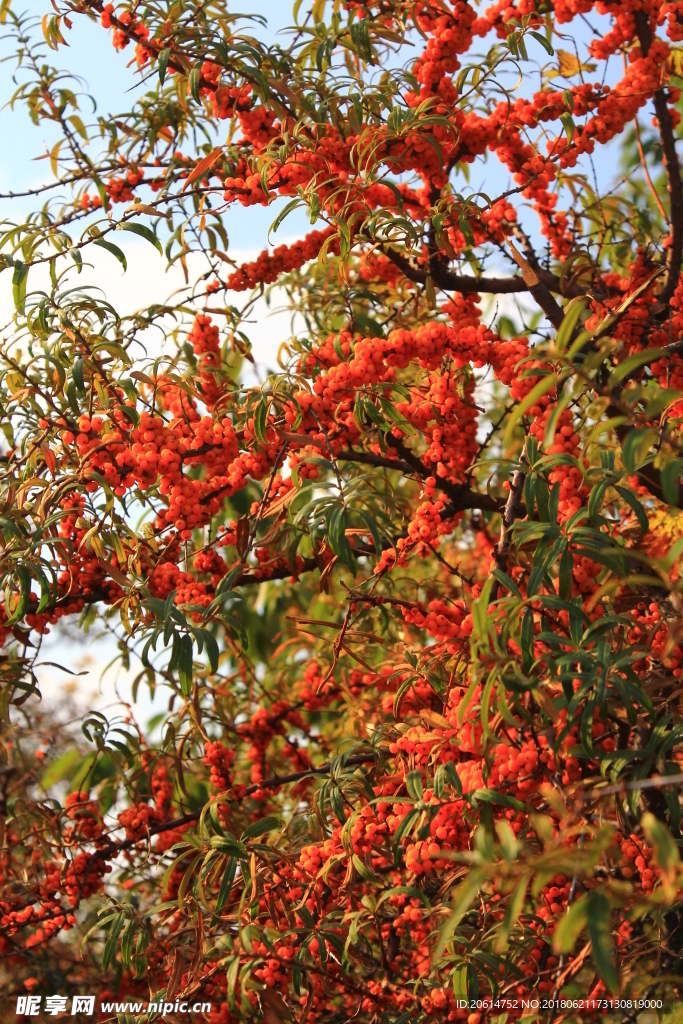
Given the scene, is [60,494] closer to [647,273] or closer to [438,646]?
[438,646]

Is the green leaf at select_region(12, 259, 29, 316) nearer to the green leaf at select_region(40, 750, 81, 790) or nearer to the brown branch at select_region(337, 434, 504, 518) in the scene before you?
the brown branch at select_region(337, 434, 504, 518)

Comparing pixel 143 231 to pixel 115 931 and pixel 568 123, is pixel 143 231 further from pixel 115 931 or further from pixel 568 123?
pixel 115 931

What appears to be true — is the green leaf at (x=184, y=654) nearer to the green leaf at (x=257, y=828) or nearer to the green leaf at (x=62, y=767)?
the green leaf at (x=257, y=828)

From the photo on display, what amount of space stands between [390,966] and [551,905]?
460 mm

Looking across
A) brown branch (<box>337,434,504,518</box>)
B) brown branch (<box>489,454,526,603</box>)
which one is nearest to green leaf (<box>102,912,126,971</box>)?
brown branch (<box>489,454,526,603</box>)

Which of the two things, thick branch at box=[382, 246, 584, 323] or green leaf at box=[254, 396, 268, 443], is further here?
thick branch at box=[382, 246, 584, 323]

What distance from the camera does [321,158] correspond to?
220 cm

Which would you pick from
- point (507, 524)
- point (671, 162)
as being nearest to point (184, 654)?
point (507, 524)

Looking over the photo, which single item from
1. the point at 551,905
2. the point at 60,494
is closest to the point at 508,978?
the point at 551,905

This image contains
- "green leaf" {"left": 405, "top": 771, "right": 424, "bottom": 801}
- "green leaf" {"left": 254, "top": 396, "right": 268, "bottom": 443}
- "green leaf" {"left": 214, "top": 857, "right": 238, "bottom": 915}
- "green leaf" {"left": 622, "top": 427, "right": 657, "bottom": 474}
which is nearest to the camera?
Answer: "green leaf" {"left": 622, "top": 427, "right": 657, "bottom": 474}

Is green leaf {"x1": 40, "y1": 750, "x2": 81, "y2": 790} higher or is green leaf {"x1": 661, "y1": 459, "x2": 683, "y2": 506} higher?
green leaf {"x1": 40, "y1": 750, "x2": 81, "y2": 790}

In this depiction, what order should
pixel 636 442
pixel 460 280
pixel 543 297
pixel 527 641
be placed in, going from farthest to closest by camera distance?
pixel 460 280
pixel 543 297
pixel 527 641
pixel 636 442

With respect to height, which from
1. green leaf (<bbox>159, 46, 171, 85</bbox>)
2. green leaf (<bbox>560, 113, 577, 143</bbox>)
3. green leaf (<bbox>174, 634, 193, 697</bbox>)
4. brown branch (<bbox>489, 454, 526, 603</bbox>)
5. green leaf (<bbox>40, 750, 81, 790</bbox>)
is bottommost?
green leaf (<bbox>174, 634, 193, 697</bbox>)

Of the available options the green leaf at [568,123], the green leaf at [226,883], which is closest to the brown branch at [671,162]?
the green leaf at [568,123]
